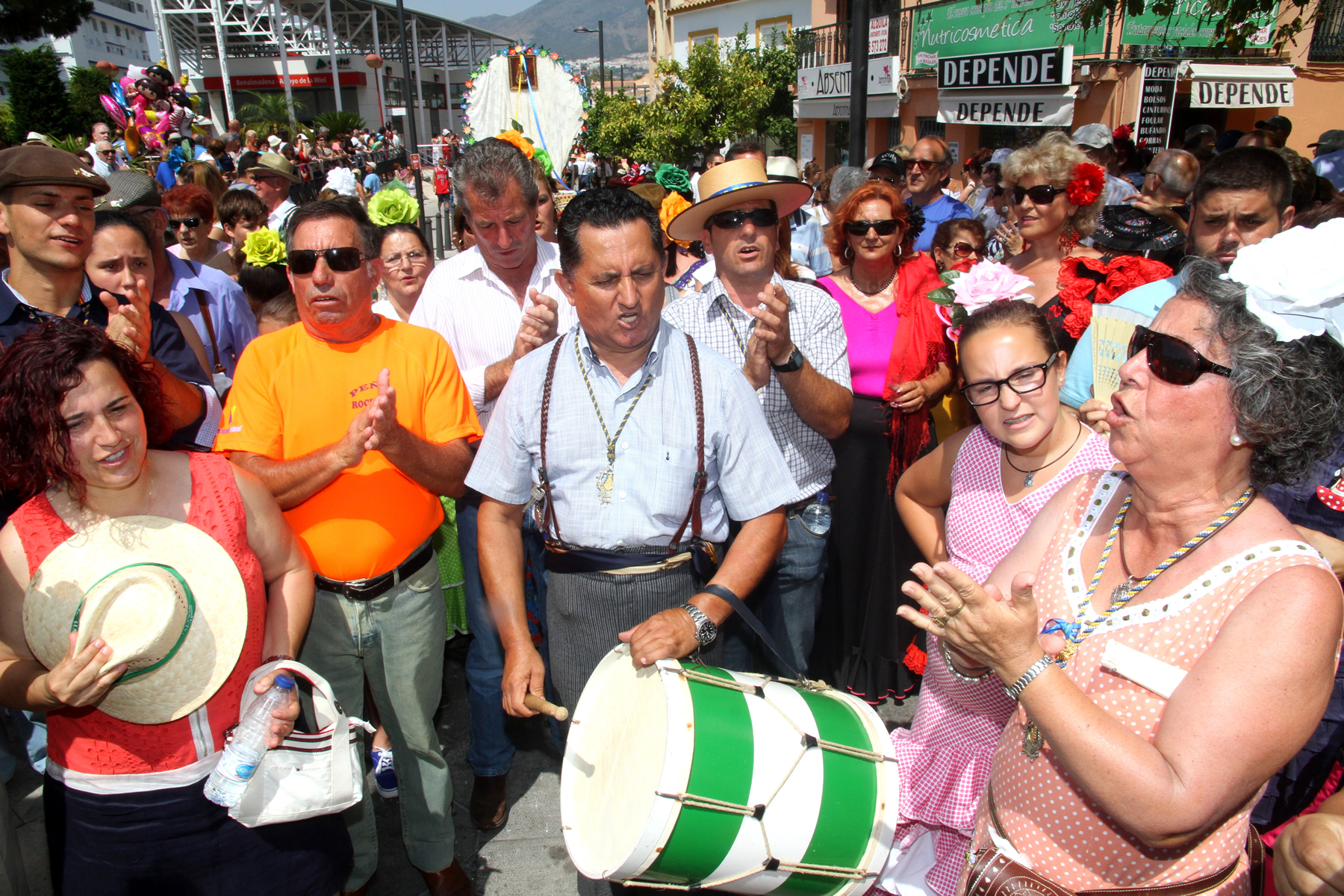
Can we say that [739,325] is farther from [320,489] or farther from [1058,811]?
[1058,811]

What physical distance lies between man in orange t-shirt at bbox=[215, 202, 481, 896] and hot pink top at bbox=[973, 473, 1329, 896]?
184 centimetres

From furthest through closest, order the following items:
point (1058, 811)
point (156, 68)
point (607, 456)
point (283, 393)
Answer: point (156, 68) → point (283, 393) → point (607, 456) → point (1058, 811)

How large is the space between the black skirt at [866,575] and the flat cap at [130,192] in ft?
13.7

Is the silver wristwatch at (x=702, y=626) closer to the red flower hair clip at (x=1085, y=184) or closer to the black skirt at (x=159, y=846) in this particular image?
the black skirt at (x=159, y=846)

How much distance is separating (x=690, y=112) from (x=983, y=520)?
1998 centimetres

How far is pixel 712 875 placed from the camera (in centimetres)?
198

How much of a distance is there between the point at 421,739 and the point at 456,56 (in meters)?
74.5

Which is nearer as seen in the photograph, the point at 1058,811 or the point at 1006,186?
the point at 1058,811

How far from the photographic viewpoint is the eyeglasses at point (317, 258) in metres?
2.71

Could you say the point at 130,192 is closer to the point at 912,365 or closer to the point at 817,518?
the point at 817,518

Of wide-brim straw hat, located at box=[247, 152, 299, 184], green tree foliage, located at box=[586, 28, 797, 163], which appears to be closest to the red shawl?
wide-brim straw hat, located at box=[247, 152, 299, 184]

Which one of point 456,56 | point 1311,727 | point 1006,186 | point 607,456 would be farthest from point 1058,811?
point 456,56

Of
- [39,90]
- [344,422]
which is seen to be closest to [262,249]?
[344,422]

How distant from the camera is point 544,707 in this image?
7.24 feet
